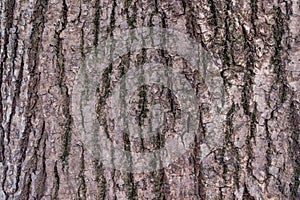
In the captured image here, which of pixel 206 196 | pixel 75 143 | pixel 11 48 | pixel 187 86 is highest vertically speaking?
pixel 11 48

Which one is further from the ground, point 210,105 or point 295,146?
point 210,105

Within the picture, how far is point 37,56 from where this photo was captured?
1.22 meters

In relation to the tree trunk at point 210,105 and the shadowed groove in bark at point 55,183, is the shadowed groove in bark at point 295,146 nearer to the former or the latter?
the tree trunk at point 210,105

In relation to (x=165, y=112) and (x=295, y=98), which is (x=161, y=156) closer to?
(x=165, y=112)

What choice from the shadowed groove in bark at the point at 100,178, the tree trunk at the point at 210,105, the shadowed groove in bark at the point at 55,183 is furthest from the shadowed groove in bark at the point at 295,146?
the shadowed groove in bark at the point at 55,183

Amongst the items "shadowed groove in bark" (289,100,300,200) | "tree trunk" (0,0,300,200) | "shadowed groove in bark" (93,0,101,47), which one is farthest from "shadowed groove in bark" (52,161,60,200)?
"shadowed groove in bark" (289,100,300,200)

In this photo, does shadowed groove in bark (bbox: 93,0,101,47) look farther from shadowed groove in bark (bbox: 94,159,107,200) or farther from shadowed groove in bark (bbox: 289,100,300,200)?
shadowed groove in bark (bbox: 289,100,300,200)

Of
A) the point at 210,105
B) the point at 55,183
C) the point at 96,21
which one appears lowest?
the point at 55,183

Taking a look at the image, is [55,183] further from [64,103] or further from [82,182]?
[64,103]

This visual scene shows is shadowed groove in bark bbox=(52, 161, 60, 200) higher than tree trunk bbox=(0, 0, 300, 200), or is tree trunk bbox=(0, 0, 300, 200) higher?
tree trunk bbox=(0, 0, 300, 200)

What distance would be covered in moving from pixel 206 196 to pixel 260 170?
0.47ft

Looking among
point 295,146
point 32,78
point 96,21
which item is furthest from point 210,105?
point 32,78

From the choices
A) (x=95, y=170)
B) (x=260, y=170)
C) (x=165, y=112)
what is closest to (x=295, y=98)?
(x=260, y=170)

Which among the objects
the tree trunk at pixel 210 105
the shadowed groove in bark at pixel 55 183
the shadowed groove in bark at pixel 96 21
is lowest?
the shadowed groove in bark at pixel 55 183
